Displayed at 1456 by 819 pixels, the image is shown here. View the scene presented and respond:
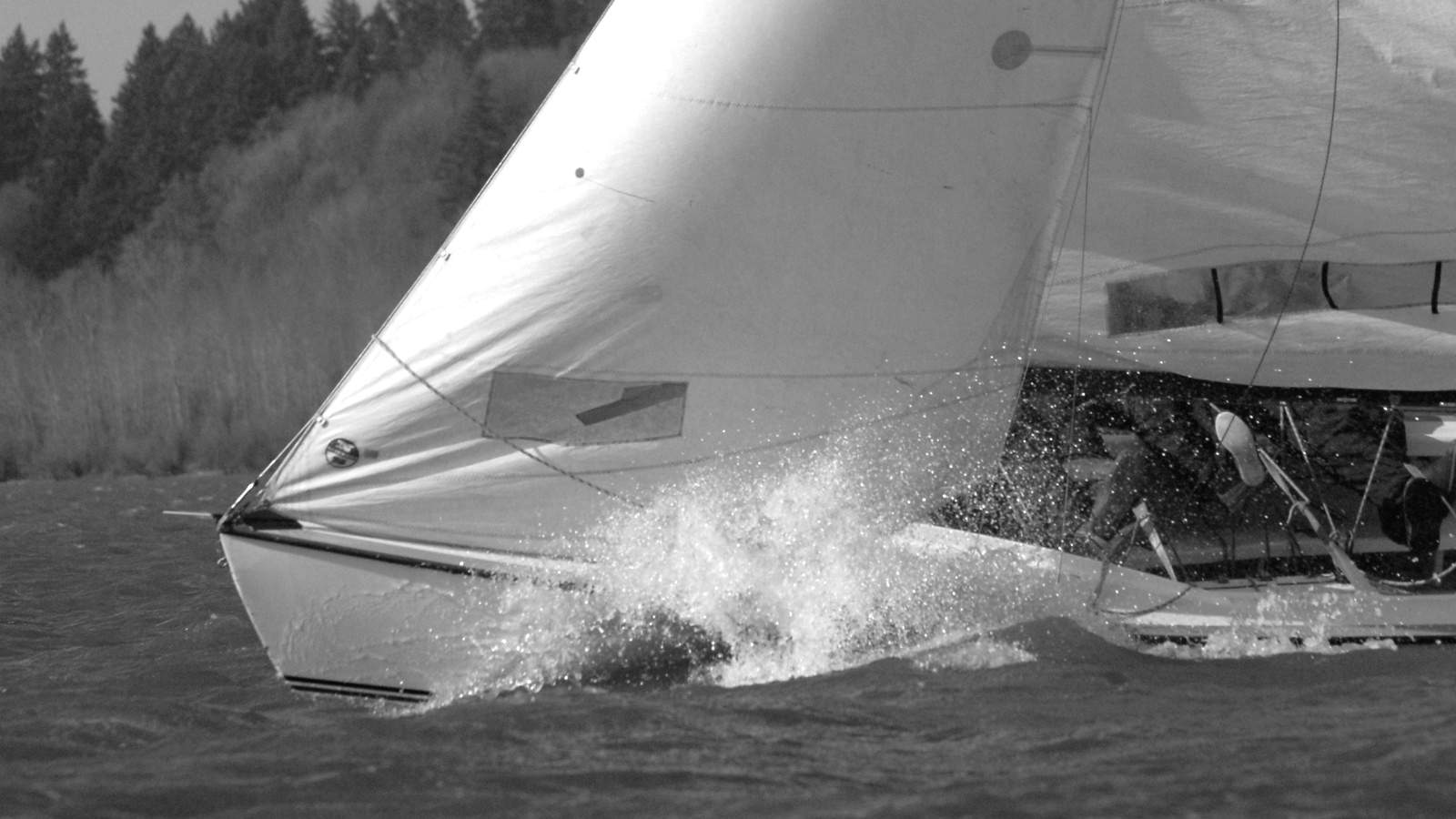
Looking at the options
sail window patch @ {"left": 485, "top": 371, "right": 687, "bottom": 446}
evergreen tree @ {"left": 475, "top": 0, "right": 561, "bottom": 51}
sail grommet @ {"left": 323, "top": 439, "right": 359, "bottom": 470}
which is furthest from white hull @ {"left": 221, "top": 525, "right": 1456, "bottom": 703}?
evergreen tree @ {"left": 475, "top": 0, "right": 561, "bottom": 51}

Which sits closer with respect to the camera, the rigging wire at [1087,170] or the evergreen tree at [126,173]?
the rigging wire at [1087,170]

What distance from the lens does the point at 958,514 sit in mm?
6293

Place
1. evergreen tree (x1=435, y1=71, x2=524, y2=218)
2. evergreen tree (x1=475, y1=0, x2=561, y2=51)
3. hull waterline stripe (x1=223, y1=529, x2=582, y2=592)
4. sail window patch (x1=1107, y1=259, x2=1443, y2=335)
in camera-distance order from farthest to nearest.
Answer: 1. evergreen tree (x1=475, y1=0, x2=561, y2=51)
2. evergreen tree (x1=435, y1=71, x2=524, y2=218)
3. sail window patch (x1=1107, y1=259, x2=1443, y2=335)
4. hull waterline stripe (x1=223, y1=529, x2=582, y2=592)

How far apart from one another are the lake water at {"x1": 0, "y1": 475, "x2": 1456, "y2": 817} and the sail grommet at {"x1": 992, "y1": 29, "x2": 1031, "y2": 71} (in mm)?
1890

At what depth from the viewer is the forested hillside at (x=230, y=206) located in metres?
25.6

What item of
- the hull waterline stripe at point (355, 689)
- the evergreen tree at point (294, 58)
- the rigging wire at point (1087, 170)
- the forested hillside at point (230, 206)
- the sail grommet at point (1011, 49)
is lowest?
the hull waterline stripe at point (355, 689)

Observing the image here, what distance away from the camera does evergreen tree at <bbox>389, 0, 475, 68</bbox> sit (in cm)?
5459

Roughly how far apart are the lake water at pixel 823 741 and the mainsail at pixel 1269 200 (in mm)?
1237

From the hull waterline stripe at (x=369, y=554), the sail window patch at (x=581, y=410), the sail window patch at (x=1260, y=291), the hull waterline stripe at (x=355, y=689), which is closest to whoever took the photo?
A: the hull waterline stripe at (x=369, y=554)

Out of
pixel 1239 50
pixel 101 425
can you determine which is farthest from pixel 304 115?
pixel 1239 50

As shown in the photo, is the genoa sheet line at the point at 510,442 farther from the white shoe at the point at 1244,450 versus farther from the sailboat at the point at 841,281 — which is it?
the white shoe at the point at 1244,450

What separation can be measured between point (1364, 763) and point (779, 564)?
6.44 feet

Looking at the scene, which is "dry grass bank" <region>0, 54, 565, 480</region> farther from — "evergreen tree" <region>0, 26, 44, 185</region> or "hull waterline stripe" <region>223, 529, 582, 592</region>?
"hull waterline stripe" <region>223, 529, 582, 592</region>

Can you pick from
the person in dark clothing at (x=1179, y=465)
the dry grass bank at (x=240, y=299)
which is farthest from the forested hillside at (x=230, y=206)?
the person in dark clothing at (x=1179, y=465)
